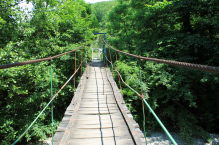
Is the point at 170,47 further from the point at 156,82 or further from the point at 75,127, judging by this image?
the point at 75,127

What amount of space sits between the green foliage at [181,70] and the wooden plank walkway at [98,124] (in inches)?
141

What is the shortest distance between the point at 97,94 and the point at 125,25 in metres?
8.01

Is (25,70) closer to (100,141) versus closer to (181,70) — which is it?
(100,141)

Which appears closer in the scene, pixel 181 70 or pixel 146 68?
pixel 181 70

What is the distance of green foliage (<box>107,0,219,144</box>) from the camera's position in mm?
5676

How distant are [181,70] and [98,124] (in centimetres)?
493

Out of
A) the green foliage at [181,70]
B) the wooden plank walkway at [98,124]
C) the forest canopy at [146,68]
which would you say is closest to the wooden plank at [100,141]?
the wooden plank walkway at [98,124]

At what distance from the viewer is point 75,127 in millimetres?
2164

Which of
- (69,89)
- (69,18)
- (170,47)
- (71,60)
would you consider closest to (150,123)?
(170,47)

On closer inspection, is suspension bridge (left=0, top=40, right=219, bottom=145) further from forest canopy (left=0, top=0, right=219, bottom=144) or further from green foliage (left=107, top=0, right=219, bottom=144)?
green foliage (left=107, top=0, right=219, bottom=144)

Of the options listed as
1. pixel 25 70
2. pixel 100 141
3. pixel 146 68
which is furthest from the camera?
pixel 146 68

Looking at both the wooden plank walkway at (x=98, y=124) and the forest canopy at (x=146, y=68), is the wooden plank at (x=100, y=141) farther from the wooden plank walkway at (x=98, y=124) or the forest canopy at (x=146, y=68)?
the forest canopy at (x=146, y=68)

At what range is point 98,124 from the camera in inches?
89.9

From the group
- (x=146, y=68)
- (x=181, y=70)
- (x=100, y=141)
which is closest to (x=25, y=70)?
(x=100, y=141)
